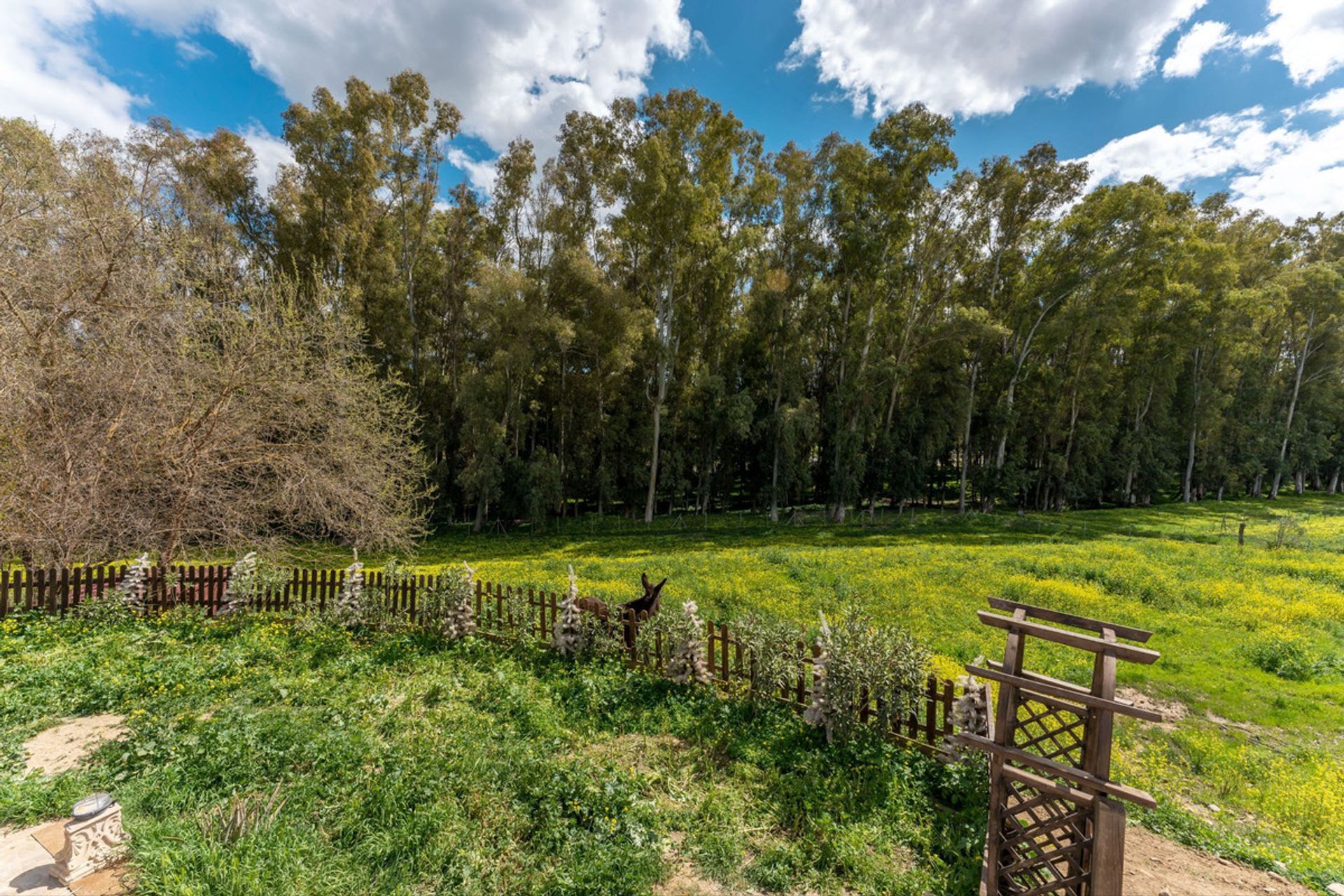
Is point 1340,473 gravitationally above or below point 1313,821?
above

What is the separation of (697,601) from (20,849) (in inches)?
363

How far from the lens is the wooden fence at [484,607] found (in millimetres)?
5258

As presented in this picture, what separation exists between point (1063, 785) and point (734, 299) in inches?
1020

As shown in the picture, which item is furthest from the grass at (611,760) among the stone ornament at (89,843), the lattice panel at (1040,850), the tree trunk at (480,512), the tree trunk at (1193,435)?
the tree trunk at (1193,435)

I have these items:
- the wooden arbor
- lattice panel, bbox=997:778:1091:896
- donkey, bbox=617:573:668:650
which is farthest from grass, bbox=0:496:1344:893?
donkey, bbox=617:573:668:650

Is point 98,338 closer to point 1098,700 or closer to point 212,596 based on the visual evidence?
point 212,596

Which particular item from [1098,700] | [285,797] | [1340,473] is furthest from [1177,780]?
[1340,473]

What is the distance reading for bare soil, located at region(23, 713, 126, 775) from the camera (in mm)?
4555

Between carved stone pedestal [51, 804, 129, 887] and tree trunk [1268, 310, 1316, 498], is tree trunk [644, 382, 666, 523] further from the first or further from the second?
tree trunk [1268, 310, 1316, 498]

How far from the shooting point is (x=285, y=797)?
403cm

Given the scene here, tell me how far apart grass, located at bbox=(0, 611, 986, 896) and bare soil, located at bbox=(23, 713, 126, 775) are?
0.15m

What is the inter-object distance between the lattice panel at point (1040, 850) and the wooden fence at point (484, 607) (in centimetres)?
149

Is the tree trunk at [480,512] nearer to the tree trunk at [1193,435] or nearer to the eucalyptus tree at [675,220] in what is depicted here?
the eucalyptus tree at [675,220]

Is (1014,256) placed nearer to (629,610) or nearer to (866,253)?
(866,253)
